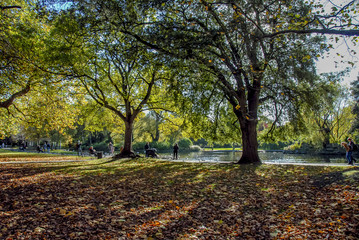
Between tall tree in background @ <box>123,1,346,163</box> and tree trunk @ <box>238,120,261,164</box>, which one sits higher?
tall tree in background @ <box>123,1,346,163</box>

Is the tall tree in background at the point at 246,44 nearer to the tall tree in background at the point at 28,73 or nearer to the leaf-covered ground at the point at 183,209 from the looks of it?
the leaf-covered ground at the point at 183,209

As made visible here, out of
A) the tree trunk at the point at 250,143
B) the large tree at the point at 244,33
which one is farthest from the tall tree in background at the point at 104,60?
the tree trunk at the point at 250,143

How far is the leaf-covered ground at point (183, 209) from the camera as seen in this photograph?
439 cm

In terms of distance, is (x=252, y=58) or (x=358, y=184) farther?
(x=252, y=58)

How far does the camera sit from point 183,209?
19.2 feet

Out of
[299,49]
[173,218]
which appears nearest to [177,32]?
[299,49]

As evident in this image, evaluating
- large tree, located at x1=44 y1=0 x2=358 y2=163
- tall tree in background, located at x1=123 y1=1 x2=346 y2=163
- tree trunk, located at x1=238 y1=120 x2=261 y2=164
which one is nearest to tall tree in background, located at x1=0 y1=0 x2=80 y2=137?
large tree, located at x1=44 y1=0 x2=358 y2=163

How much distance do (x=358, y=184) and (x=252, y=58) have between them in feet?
24.7

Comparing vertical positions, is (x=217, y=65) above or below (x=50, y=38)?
below

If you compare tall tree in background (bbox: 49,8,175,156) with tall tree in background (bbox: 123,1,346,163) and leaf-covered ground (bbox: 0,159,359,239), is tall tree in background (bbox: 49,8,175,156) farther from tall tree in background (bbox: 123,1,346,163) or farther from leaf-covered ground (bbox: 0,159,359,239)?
leaf-covered ground (bbox: 0,159,359,239)

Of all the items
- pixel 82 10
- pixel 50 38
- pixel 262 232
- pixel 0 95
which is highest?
pixel 50 38

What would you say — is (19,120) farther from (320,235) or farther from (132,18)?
(320,235)

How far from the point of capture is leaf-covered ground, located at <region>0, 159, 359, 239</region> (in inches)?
173

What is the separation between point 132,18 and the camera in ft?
32.8
